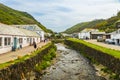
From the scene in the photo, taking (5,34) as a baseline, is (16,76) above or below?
below

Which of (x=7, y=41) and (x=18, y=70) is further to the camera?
(x=7, y=41)

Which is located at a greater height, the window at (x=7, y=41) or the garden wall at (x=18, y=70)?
the window at (x=7, y=41)

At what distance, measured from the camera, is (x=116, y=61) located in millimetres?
25125

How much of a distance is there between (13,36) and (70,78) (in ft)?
69.8

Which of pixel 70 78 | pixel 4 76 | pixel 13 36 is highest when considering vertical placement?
pixel 13 36

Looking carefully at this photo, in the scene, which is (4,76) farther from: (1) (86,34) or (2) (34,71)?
(1) (86,34)

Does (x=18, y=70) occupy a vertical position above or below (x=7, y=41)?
below

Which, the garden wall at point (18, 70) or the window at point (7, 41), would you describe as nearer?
the garden wall at point (18, 70)

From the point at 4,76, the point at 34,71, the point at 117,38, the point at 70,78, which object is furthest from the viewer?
the point at 117,38

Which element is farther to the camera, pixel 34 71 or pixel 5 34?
pixel 5 34

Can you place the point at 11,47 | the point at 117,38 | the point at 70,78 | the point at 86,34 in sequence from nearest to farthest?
A: the point at 70,78, the point at 11,47, the point at 117,38, the point at 86,34

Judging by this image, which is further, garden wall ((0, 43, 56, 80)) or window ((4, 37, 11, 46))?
window ((4, 37, 11, 46))

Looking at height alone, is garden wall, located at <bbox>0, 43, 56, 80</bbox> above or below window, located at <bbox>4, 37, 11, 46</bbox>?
below

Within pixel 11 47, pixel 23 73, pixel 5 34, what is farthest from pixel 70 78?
pixel 11 47
